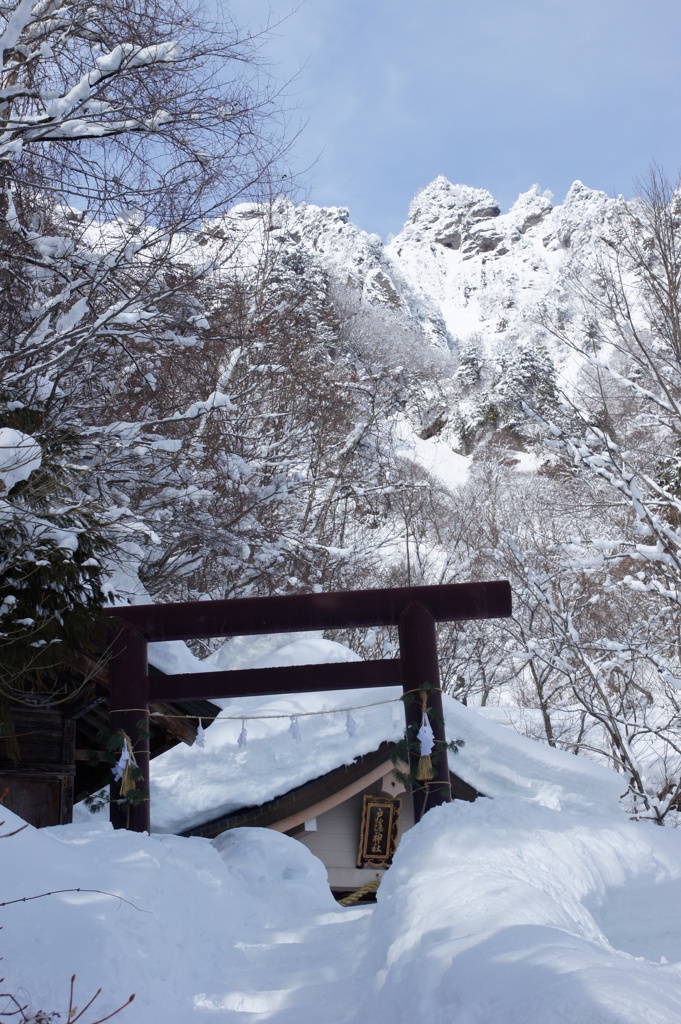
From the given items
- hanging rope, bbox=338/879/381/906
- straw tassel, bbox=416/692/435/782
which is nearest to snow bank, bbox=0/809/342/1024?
straw tassel, bbox=416/692/435/782

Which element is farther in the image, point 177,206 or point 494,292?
point 494,292

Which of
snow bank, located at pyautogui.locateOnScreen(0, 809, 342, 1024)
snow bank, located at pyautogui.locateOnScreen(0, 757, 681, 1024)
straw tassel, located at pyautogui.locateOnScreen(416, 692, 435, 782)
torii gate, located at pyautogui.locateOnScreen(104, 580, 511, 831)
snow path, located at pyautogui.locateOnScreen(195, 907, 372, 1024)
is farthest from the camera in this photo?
torii gate, located at pyautogui.locateOnScreen(104, 580, 511, 831)

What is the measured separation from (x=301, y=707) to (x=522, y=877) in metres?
4.94

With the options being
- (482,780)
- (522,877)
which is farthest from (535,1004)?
(482,780)

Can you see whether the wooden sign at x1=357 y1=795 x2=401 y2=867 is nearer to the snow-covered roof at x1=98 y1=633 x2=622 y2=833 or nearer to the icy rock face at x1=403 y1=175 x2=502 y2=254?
the snow-covered roof at x1=98 y1=633 x2=622 y2=833

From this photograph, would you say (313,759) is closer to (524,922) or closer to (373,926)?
(373,926)

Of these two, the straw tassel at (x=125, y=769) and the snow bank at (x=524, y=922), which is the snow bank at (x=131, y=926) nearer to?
the straw tassel at (x=125, y=769)

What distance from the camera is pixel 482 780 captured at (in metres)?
8.79

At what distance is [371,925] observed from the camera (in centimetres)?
451

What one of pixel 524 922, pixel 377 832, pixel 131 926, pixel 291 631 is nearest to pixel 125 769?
pixel 291 631

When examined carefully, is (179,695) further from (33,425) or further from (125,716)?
(33,425)

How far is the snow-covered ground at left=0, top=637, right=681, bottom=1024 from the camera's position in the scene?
2.53 metres

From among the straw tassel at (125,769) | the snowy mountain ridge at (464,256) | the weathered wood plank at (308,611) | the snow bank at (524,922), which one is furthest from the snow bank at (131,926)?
the snowy mountain ridge at (464,256)

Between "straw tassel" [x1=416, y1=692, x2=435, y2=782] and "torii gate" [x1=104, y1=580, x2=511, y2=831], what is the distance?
128 millimetres
